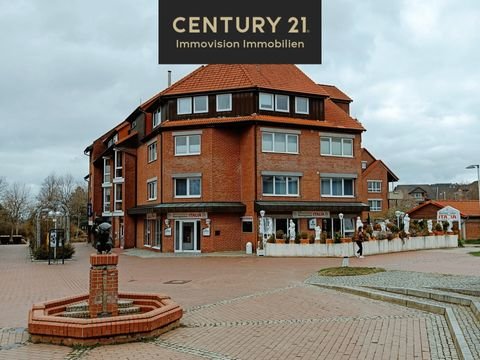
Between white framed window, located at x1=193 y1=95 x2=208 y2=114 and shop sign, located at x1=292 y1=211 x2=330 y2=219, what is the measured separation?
856 cm

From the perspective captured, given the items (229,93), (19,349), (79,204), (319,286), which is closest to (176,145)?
(229,93)

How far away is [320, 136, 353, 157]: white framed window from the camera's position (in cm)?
3325

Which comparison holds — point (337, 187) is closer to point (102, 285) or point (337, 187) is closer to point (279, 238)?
point (279, 238)

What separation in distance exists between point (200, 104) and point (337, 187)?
10.4 metres

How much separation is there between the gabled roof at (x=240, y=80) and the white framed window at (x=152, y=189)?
233 inches

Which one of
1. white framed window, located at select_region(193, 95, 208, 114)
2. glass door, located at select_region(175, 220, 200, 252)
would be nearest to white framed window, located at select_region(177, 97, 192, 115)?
white framed window, located at select_region(193, 95, 208, 114)

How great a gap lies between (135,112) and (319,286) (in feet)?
89.9

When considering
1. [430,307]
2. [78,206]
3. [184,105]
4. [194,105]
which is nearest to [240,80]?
[194,105]

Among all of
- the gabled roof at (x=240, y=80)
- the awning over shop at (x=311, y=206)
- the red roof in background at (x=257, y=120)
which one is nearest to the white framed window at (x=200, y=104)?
the gabled roof at (x=240, y=80)

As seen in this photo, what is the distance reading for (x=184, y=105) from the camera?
3262cm

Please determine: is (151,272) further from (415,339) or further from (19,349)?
(415,339)

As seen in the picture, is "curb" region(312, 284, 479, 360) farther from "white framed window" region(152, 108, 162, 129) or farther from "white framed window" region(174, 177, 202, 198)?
"white framed window" region(152, 108, 162, 129)

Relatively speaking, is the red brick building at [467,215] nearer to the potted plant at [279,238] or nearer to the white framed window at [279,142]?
the white framed window at [279,142]

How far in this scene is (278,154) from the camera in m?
31.3
